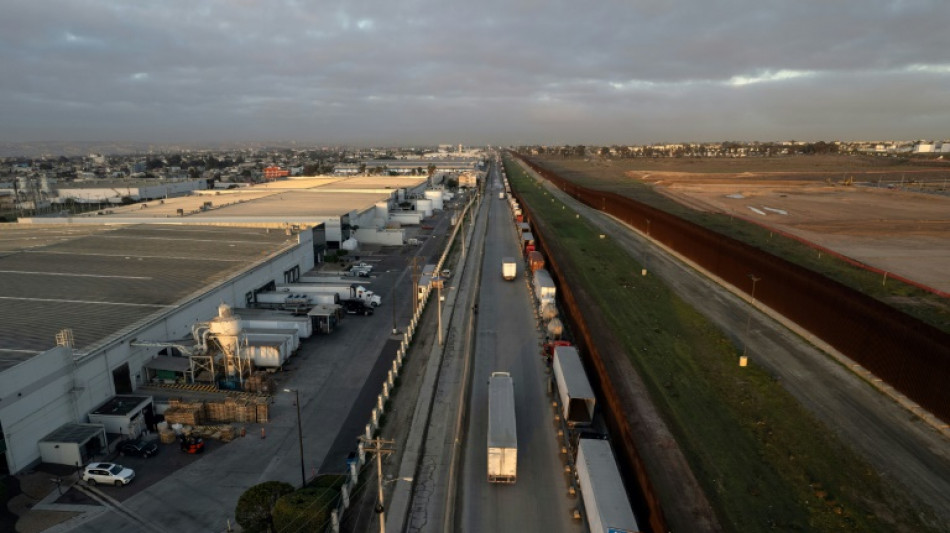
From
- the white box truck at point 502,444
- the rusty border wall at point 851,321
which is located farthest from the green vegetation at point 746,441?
the white box truck at point 502,444

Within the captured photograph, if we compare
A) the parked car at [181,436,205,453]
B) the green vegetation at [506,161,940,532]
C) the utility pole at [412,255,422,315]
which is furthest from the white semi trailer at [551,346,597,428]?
the parked car at [181,436,205,453]

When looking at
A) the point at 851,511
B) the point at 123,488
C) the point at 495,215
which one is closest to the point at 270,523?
the point at 123,488

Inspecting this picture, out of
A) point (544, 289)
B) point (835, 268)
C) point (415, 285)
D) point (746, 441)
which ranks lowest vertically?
point (746, 441)

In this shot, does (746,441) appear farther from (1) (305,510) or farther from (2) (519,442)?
(1) (305,510)

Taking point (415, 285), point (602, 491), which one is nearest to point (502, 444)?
point (602, 491)

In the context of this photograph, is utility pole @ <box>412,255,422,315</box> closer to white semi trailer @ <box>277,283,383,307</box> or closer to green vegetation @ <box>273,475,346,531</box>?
white semi trailer @ <box>277,283,383,307</box>

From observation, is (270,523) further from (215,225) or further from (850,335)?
(215,225)
